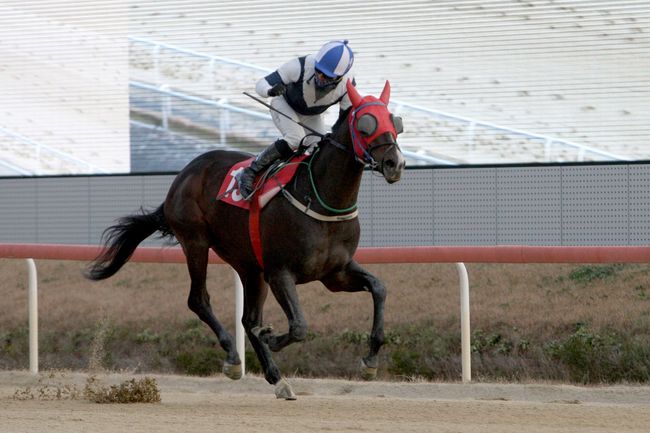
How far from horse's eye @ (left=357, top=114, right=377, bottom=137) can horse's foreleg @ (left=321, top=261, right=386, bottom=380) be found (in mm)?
1053

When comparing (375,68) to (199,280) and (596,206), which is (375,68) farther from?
(199,280)

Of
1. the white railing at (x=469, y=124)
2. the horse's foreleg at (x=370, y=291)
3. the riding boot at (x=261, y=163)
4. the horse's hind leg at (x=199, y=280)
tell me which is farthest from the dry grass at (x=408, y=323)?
the white railing at (x=469, y=124)

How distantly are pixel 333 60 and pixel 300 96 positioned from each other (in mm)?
518

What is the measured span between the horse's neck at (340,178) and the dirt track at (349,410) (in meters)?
1.28

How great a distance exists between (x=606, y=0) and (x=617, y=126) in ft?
5.56

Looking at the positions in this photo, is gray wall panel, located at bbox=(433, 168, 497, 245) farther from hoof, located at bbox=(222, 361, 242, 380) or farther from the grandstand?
hoof, located at bbox=(222, 361, 242, 380)

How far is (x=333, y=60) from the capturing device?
6.89 meters

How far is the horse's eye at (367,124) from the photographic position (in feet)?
21.1

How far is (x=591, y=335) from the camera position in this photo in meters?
9.55

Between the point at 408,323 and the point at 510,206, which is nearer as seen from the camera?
the point at 408,323

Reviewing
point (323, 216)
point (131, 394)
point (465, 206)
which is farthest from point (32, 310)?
point (465, 206)

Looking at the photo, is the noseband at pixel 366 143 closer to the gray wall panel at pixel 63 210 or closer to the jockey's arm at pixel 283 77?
the jockey's arm at pixel 283 77

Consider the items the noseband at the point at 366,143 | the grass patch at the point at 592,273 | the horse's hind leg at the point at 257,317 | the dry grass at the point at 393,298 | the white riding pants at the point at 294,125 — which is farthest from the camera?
the grass patch at the point at 592,273

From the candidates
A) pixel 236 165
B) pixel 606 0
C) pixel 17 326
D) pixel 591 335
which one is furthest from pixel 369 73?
pixel 236 165
